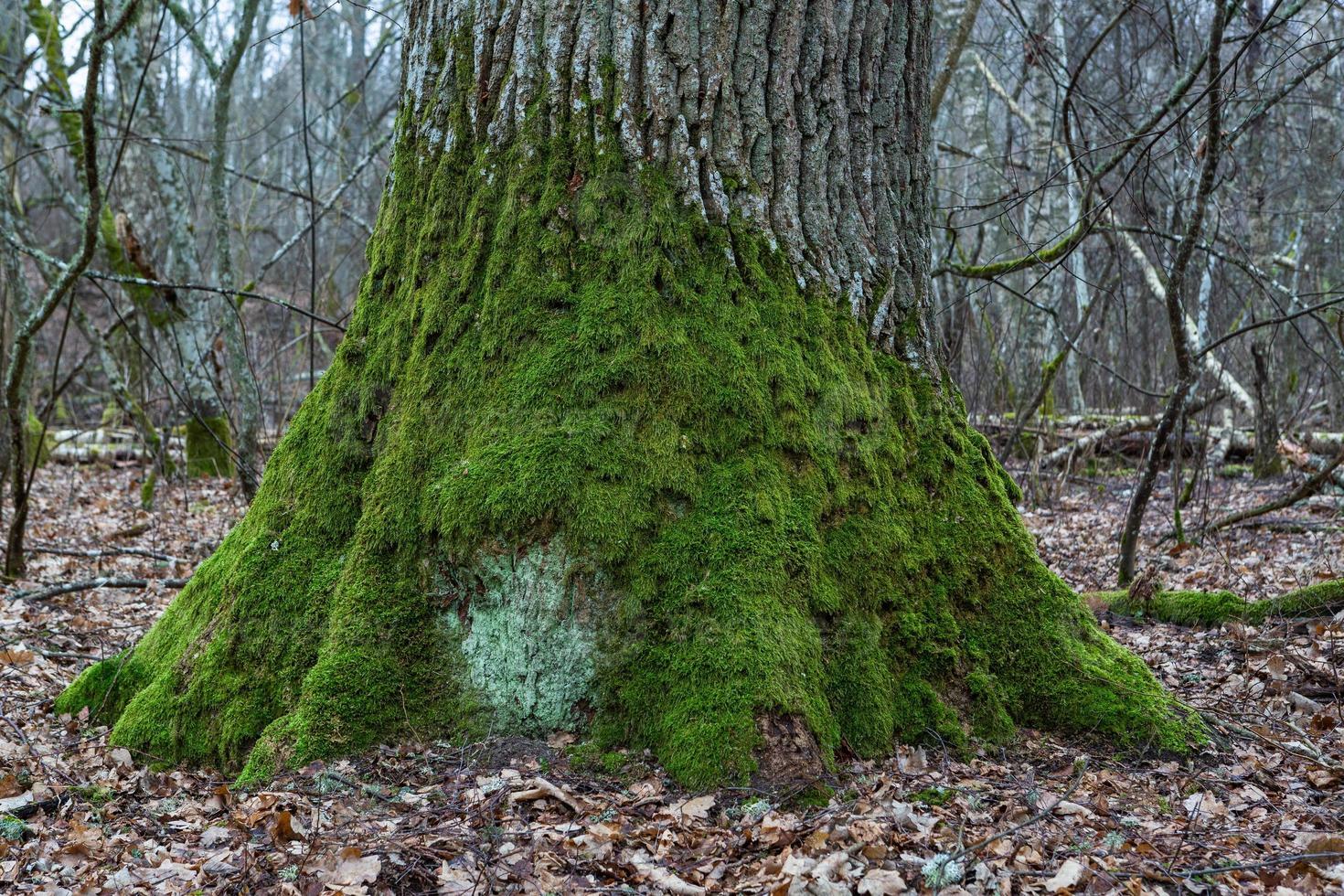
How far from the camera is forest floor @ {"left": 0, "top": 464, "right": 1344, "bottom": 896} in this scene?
2215 millimetres

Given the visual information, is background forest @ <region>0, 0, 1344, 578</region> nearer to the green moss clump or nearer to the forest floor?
the green moss clump

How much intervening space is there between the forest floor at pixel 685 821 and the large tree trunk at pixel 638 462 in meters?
0.15

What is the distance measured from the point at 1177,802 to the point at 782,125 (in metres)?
2.49

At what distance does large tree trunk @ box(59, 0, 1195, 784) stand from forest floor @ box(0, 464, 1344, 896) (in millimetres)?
149

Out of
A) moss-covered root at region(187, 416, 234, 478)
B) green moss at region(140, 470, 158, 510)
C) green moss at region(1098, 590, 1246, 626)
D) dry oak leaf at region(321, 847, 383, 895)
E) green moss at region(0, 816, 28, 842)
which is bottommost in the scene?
green moss at region(0, 816, 28, 842)

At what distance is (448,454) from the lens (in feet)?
10.1

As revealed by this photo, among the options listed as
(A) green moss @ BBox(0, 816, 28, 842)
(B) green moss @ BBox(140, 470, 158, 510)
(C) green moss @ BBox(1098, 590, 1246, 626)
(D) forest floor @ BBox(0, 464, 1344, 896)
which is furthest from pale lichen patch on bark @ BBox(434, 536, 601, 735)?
(B) green moss @ BBox(140, 470, 158, 510)

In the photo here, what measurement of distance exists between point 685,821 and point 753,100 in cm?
236

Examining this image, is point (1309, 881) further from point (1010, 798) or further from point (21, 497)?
point (21, 497)

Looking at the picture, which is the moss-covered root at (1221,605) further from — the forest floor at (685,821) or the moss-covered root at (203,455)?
the moss-covered root at (203,455)

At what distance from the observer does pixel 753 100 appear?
126 inches

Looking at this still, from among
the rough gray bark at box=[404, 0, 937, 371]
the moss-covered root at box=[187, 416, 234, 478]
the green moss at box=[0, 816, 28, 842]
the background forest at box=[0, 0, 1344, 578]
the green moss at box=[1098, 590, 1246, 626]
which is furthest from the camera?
the moss-covered root at box=[187, 416, 234, 478]

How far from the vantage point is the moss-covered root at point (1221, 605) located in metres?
4.22

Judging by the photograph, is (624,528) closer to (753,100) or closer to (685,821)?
(685,821)
